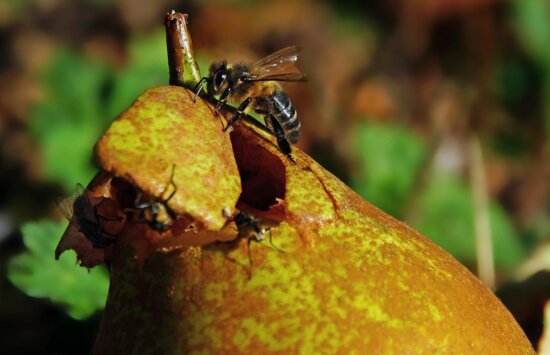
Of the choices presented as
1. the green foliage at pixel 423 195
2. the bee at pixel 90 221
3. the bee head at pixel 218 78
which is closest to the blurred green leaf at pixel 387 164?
the green foliage at pixel 423 195

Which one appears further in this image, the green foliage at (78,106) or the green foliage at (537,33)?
the green foliage at (537,33)

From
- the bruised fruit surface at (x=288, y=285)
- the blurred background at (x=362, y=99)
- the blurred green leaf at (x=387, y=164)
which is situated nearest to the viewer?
the bruised fruit surface at (x=288, y=285)

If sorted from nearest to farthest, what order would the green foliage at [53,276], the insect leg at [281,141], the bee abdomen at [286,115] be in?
the insect leg at [281,141] < the bee abdomen at [286,115] < the green foliage at [53,276]

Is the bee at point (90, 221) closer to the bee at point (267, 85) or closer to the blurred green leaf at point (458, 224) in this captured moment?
the bee at point (267, 85)

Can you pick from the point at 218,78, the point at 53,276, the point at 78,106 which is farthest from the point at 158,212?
the point at 78,106

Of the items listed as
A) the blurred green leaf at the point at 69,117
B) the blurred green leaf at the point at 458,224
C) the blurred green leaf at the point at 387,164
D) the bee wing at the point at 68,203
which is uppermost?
the bee wing at the point at 68,203

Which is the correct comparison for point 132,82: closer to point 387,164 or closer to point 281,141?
point 387,164
